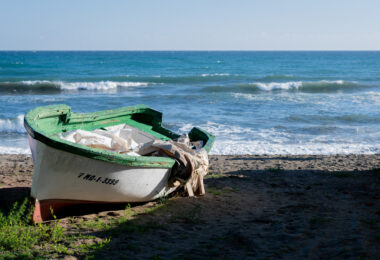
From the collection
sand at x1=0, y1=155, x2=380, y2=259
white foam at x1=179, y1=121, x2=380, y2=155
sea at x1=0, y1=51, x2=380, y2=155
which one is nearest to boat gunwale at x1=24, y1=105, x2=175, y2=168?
sand at x1=0, y1=155, x2=380, y2=259

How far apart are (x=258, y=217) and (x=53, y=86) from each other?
25211 mm

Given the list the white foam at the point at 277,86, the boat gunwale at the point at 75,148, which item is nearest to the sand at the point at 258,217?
the boat gunwale at the point at 75,148

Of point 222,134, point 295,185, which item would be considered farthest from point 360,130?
point 295,185

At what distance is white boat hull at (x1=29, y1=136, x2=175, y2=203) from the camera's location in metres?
4.85

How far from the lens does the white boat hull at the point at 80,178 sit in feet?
15.9

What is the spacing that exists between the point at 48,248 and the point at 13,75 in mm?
34236

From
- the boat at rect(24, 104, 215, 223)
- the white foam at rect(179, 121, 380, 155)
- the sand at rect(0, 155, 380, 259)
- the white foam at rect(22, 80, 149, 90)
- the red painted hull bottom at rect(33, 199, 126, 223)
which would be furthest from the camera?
the white foam at rect(22, 80, 149, 90)

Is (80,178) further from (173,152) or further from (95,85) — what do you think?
(95,85)

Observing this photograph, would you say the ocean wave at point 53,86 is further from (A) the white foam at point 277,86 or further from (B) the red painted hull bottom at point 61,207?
(B) the red painted hull bottom at point 61,207

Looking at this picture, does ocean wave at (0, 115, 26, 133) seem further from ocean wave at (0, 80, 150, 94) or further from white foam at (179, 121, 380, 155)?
ocean wave at (0, 80, 150, 94)

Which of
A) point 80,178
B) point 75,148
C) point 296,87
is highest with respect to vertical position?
point 75,148

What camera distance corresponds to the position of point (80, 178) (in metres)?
5.00

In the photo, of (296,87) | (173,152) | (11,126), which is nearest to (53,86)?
(11,126)

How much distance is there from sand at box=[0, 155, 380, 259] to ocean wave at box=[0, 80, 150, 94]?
765 inches
